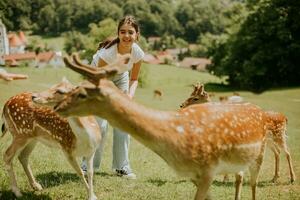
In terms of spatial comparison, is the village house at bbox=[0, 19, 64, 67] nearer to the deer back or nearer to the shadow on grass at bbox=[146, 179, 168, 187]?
the shadow on grass at bbox=[146, 179, 168, 187]

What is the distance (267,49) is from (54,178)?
4662cm

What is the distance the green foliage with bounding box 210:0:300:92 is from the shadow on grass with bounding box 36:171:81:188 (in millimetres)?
43233

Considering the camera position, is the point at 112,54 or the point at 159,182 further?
the point at 159,182

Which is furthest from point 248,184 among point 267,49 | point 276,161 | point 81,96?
point 267,49

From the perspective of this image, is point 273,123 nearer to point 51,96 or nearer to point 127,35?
point 127,35

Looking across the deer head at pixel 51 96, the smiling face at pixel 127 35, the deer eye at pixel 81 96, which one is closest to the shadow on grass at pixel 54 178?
the deer head at pixel 51 96

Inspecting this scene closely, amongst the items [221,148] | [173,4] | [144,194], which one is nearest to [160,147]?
[221,148]

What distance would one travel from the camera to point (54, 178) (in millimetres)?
8398

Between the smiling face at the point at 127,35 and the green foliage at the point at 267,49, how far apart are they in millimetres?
43344

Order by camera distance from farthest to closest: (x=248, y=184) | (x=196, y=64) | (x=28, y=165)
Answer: (x=196, y=64)
(x=248, y=184)
(x=28, y=165)

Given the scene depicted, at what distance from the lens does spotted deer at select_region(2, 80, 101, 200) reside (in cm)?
703

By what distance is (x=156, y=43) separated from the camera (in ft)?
448

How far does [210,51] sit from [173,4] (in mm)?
109708

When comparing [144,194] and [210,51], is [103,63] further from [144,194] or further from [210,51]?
[210,51]
